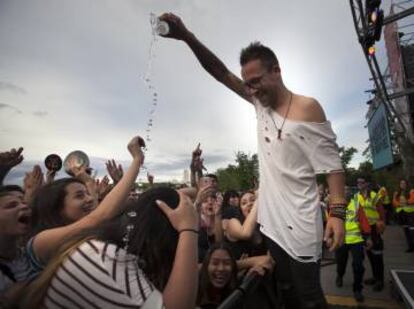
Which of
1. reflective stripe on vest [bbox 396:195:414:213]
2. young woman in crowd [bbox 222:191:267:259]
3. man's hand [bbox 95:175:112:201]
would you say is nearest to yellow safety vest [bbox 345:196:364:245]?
young woman in crowd [bbox 222:191:267:259]

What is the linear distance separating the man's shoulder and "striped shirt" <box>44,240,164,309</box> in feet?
3.85

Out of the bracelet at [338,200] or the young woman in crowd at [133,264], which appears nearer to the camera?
the young woman in crowd at [133,264]

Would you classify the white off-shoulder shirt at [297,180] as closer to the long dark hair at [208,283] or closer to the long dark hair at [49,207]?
the long dark hair at [208,283]

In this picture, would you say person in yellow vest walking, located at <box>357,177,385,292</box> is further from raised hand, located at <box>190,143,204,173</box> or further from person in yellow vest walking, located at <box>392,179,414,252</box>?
raised hand, located at <box>190,143,204,173</box>

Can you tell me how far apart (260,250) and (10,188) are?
8.10ft

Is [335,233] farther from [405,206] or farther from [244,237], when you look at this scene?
[405,206]

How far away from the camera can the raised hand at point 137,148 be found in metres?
2.43

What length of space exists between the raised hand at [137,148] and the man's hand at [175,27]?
74 centimetres

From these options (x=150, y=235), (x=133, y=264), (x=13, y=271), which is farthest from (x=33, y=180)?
(x=133, y=264)

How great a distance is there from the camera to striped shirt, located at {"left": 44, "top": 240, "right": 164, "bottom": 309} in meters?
1.05

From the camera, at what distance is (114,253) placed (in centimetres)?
113

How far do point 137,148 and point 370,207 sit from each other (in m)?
6.09

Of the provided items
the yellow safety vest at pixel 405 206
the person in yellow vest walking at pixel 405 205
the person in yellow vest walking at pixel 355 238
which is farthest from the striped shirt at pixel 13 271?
the yellow safety vest at pixel 405 206

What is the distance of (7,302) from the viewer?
4.08 ft
